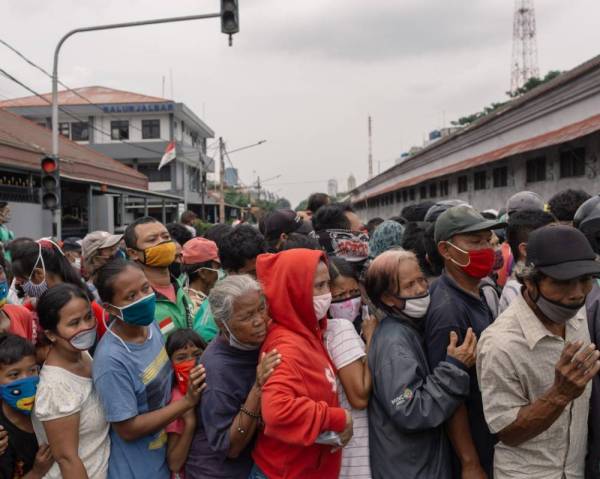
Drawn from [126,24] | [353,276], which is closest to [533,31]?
[126,24]

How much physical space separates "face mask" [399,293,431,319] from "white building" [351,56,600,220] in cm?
689

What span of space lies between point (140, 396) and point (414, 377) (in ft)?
3.86

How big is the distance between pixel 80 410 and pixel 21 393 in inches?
12.4

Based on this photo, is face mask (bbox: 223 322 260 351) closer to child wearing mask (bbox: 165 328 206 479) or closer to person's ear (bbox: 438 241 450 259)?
child wearing mask (bbox: 165 328 206 479)

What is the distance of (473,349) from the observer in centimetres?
208

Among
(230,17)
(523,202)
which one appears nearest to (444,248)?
(523,202)

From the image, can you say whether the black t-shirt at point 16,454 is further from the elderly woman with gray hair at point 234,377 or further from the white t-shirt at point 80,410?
the elderly woman with gray hair at point 234,377

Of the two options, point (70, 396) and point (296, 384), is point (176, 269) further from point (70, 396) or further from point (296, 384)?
point (296, 384)

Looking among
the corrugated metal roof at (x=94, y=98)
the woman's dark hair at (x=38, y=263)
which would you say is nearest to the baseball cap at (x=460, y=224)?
the woman's dark hair at (x=38, y=263)

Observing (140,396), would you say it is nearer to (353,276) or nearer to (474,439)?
(353,276)

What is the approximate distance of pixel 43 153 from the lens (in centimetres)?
1630

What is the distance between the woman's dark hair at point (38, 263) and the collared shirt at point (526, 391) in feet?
8.29

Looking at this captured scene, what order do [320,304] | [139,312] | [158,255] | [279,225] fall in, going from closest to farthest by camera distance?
1. [320,304]
2. [139,312]
3. [158,255]
4. [279,225]

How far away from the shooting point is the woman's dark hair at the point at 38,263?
3357 mm
